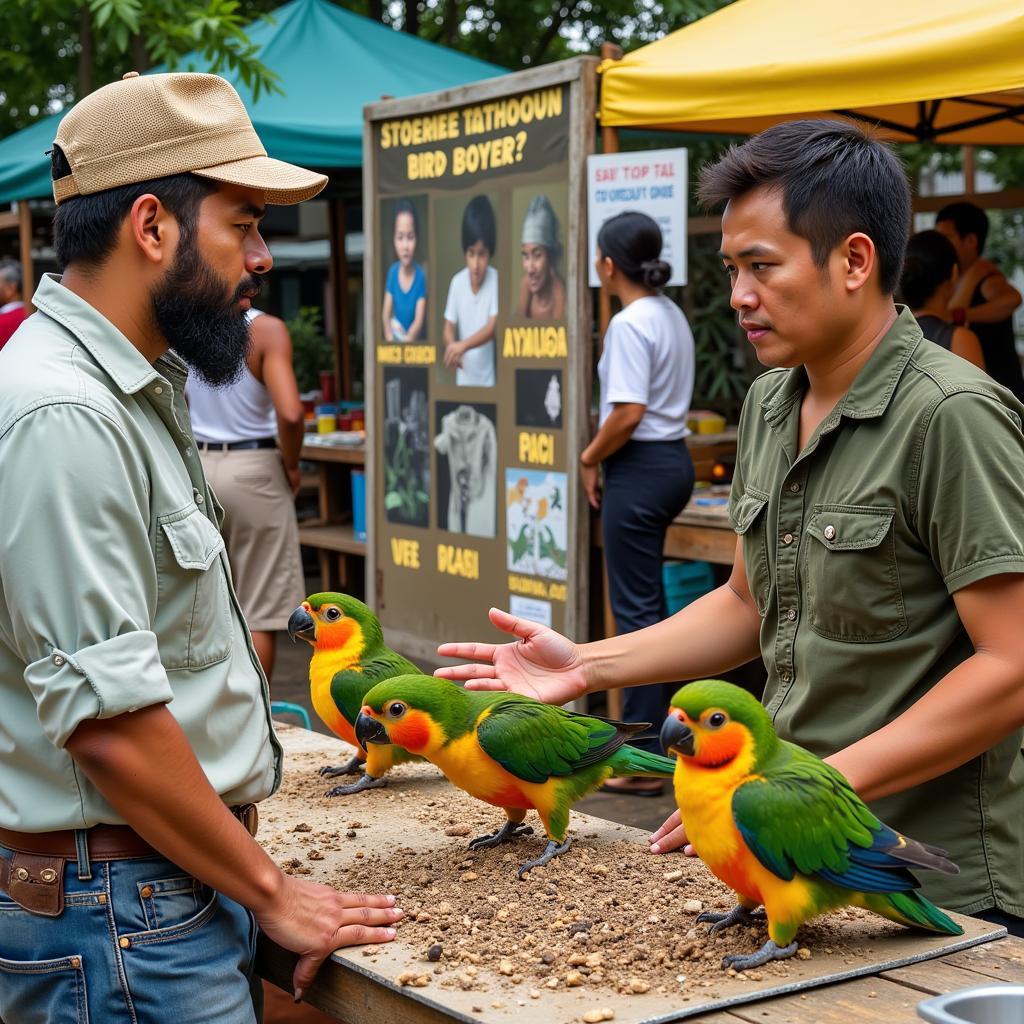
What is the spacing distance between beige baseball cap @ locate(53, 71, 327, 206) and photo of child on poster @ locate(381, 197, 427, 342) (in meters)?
4.85

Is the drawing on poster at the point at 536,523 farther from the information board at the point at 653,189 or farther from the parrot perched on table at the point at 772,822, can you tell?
the parrot perched on table at the point at 772,822

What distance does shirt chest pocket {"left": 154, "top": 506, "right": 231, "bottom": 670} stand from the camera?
1.90 meters

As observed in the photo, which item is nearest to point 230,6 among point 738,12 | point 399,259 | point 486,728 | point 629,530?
point 399,259

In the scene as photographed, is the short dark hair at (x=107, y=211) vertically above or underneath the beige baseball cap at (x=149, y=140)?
underneath

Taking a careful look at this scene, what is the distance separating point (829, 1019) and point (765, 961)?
0.50ft

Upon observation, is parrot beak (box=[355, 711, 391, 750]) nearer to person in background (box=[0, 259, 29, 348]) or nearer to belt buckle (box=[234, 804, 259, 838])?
belt buckle (box=[234, 804, 259, 838])

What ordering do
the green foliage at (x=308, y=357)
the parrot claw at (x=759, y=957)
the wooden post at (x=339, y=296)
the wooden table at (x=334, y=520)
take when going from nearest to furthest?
the parrot claw at (x=759, y=957) < the wooden table at (x=334, y=520) < the wooden post at (x=339, y=296) < the green foliage at (x=308, y=357)

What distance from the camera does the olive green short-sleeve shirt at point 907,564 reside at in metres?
1.94

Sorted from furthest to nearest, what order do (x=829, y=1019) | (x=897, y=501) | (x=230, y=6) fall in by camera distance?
(x=230, y=6)
(x=897, y=501)
(x=829, y=1019)

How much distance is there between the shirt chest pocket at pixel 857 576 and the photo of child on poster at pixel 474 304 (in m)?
4.33

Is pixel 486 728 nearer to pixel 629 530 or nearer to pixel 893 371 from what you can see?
pixel 893 371

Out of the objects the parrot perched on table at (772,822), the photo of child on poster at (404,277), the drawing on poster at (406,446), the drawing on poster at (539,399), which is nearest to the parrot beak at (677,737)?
the parrot perched on table at (772,822)

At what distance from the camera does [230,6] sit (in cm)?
790

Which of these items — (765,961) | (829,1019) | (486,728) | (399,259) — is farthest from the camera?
(399,259)
